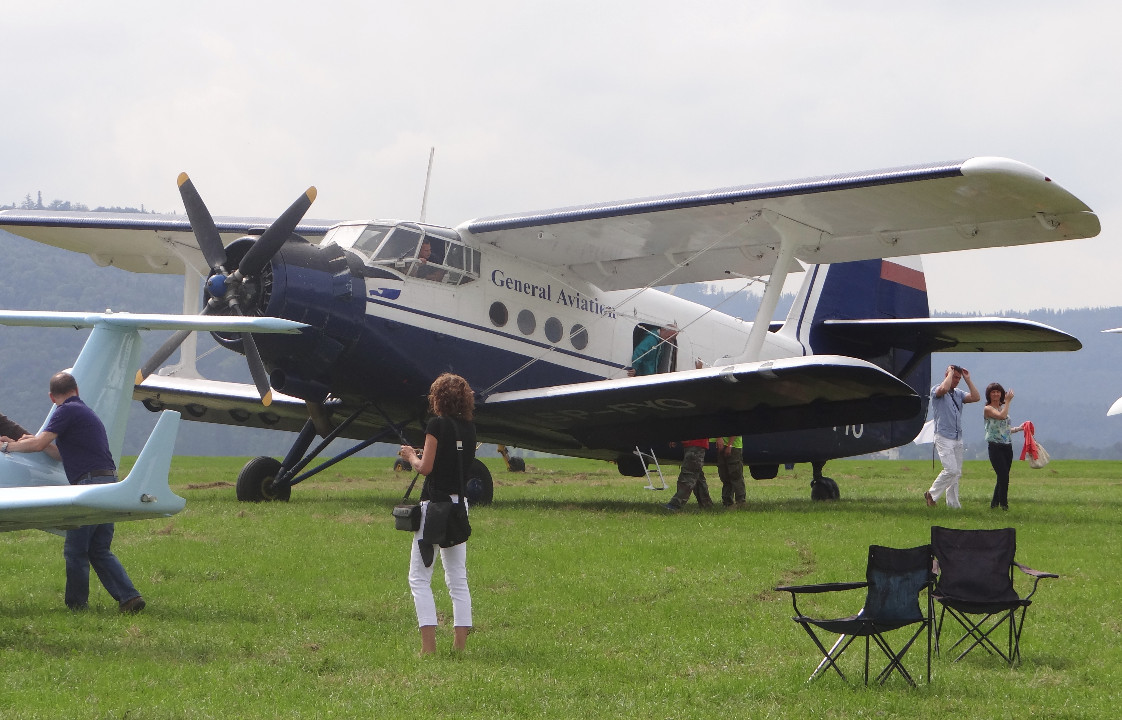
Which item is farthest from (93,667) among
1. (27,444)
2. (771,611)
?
(771,611)

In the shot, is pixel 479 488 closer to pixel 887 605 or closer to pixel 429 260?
pixel 429 260

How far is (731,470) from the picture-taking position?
16875mm

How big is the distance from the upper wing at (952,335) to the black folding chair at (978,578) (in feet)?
29.2

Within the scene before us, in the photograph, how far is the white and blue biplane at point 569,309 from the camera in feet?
46.8

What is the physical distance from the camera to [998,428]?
16578mm

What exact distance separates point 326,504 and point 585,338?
4.38m

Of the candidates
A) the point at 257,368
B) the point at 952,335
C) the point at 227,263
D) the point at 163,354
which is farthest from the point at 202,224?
the point at 952,335

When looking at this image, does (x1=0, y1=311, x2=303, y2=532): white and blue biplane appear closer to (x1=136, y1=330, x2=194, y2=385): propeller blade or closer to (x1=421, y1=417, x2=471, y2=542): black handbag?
(x1=421, y1=417, x2=471, y2=542): black handbag

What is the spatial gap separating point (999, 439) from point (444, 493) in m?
11.1

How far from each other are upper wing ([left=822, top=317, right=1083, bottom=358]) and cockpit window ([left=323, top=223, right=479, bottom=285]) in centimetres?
732

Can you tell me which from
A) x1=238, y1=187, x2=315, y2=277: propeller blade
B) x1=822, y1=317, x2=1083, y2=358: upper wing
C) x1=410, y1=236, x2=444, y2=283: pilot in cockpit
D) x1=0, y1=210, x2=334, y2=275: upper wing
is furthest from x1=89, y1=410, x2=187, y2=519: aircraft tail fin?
x1=822, y1=317, x2=1083, y2=358: upper wing

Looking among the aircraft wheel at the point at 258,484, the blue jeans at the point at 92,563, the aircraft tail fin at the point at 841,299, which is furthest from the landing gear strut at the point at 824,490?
the blue jeans at the point at 92,563

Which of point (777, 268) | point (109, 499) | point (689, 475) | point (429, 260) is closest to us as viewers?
point (109, 499)

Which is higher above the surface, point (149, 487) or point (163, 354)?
point (163, 354)
